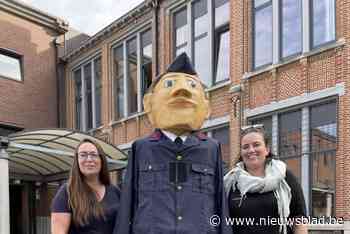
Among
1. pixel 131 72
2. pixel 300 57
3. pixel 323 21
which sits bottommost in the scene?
pixel 300 57

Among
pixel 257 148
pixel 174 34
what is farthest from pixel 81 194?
pixel 174 34

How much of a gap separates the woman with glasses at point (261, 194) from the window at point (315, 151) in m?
6.66

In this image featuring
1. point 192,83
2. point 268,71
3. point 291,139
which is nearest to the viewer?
point 192,83

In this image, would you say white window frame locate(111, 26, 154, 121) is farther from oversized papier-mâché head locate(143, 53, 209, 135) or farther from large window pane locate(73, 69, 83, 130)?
oversized papier-mâché head locate(143, 53, 209, 135)

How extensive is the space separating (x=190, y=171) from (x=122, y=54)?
15100 mm

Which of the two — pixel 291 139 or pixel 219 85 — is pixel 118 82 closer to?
pixel 219 85

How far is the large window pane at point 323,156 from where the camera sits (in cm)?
1009

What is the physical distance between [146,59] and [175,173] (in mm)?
13626

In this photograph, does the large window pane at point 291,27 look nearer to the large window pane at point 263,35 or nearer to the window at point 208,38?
the large window pane at point 263,35

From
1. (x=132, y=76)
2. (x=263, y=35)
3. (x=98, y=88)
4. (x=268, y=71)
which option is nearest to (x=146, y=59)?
(x=132, y=76)

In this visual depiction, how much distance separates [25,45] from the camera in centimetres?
1919

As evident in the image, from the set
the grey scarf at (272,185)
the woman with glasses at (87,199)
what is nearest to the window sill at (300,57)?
the grey scarf at (272,185)

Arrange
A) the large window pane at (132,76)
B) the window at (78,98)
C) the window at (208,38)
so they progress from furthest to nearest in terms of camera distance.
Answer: the window at (78,98) → the large window pane at (132,76) → the window at (208,38)

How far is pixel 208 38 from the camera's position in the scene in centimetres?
1370
